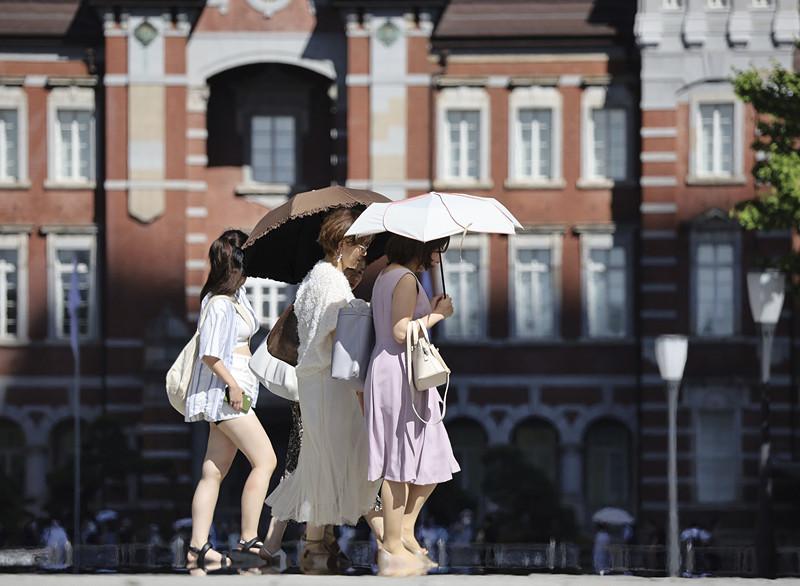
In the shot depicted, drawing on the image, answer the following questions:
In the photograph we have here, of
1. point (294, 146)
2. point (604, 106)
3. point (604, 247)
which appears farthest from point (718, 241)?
point (294, 146)

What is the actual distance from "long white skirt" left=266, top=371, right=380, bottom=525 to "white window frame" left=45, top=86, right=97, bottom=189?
2869 centimetres

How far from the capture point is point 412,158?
1577 inches

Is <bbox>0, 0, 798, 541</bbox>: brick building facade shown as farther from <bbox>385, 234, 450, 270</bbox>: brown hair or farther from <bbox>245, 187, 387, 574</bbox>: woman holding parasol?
<bbox>385, 234, 450, 270</bbox>: brown hair

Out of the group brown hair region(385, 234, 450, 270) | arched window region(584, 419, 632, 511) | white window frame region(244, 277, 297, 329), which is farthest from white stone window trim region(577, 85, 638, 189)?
brown hair region(385, 234, 450, 270)

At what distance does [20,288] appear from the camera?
133 ft

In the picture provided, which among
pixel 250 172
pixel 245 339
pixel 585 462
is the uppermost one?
pixel 250 172

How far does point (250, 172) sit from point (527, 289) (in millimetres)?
5635

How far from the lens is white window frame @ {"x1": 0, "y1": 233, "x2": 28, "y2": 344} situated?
133 ft

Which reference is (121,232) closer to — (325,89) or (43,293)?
(43,293)

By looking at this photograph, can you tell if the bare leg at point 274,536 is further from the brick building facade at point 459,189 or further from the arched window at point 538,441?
the arched window at point 538,441

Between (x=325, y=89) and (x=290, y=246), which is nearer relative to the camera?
(x=290, y=246)

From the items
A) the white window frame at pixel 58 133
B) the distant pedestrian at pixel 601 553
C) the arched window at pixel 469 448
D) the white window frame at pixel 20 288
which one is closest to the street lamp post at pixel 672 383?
the distant pedestrian at pixel 601 553

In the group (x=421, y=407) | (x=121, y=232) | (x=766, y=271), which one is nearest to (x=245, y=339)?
(x=421, y=407)

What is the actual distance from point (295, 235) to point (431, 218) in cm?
186
